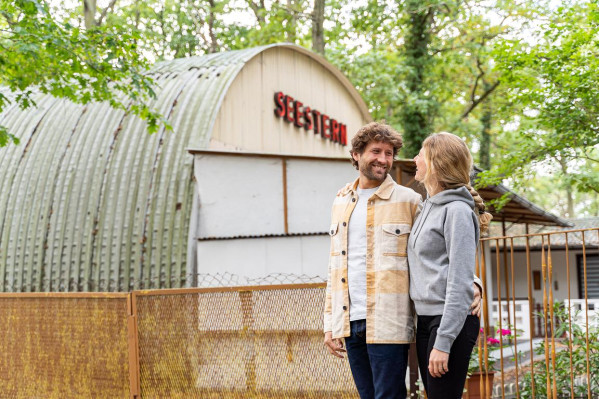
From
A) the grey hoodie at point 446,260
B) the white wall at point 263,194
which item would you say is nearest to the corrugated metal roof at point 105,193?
the white wall at point 263,194

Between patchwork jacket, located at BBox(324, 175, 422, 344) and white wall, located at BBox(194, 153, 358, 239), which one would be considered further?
white wall, located at BBox(194, 153, 358, 239)

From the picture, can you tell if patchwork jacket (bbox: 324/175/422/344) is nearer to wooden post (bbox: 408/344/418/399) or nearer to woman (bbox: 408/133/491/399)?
woman (bbox: 408/133/491/399)

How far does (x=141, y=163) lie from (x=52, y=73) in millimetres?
2359

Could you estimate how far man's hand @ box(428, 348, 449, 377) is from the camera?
344 cm

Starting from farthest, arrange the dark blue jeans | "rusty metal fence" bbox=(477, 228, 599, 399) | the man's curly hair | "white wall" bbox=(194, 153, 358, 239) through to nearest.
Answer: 1. "white wall" bbox=(194, 153, 358, 239)
2. "rusty metal fence" bbox=(477, 228, 599, 399)
3. the man's curly hair
4. the dark blue jeans

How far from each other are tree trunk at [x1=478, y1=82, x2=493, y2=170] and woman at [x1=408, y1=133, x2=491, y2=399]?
25949mm

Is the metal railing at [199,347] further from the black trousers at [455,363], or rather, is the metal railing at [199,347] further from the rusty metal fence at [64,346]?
the black trousers at [455,363]

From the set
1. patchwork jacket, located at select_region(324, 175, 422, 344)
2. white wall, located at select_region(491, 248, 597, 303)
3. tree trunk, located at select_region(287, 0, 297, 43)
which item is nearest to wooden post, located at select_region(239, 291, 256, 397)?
patchwork jacket, located at select_region(324, 175, 422, 344)

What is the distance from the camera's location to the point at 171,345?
7348mm

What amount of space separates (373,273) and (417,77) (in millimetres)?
21383

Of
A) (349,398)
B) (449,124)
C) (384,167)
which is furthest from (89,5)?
(384,167)

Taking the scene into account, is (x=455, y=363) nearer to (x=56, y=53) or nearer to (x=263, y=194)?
(x=263, y=194)

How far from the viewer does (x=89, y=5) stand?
2177 centimetres

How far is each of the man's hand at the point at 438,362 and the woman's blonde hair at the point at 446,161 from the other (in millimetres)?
770
